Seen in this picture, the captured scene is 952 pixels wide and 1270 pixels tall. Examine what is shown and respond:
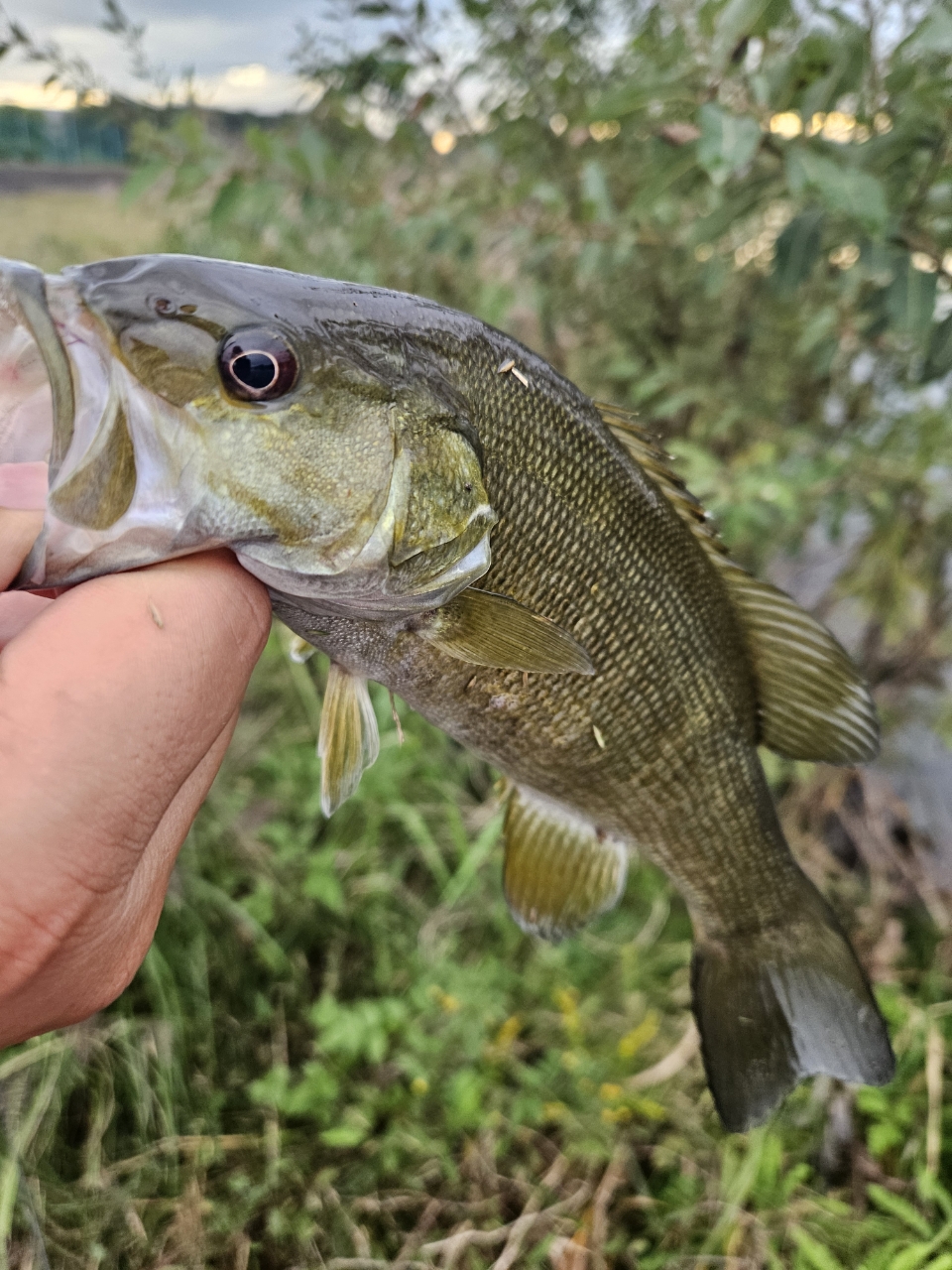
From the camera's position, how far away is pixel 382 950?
2.06 meters

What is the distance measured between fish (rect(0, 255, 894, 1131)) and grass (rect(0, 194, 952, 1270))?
0.70 metres

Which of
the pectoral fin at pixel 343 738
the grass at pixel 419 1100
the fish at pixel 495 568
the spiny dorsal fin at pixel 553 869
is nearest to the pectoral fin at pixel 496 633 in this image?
the fish at pixel 495 568

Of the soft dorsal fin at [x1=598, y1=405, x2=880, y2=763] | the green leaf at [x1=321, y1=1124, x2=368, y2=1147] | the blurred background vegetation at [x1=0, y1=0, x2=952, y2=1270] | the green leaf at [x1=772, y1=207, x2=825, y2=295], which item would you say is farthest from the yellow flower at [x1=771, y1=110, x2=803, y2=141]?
the green leaf at [x1=321, y1=1124, x2=368, y2=1147]

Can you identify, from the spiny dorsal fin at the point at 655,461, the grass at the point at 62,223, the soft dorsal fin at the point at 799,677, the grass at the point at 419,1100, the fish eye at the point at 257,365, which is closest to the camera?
the fish eye at the point at 257,365

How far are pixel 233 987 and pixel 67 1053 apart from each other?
0.38 m

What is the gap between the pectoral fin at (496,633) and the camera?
3.05ft

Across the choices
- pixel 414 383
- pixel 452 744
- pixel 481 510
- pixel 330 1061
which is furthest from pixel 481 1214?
pixel 414 383

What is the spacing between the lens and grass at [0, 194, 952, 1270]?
1633 millimetres

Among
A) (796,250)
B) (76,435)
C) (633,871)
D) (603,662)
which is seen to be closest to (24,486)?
(76,435)

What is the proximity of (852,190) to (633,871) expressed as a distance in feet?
5.73

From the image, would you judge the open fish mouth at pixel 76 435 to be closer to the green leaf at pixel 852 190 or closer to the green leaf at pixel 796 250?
the green leaf at pixel 852 190

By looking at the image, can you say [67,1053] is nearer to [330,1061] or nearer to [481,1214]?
[330,1061]

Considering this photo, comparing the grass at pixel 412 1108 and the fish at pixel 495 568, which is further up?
the fish at pixel 495 568

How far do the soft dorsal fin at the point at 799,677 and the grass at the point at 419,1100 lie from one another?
0.96 m
